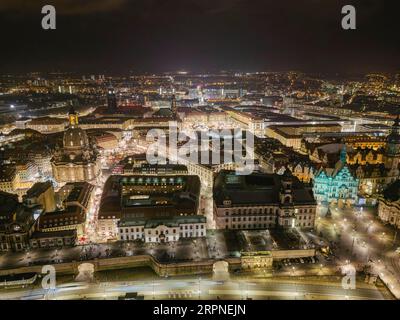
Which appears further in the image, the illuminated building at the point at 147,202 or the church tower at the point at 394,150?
the church tower at the point at 394,150

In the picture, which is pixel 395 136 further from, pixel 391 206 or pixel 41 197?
pixel 41 197

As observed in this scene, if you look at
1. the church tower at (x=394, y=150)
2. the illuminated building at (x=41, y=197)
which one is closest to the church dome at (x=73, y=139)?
the illuminated building at (x=41, y=197)

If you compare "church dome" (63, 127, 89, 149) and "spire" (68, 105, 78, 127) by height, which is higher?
"spire" (68, 105, 78, 127)

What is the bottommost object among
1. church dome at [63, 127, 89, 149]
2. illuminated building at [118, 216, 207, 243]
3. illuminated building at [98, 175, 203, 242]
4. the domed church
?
illuminated building at [118, 216, 207, 243]

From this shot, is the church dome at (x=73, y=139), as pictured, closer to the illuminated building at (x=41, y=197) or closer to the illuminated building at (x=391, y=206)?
the illuminated building at (x=41, y=197)

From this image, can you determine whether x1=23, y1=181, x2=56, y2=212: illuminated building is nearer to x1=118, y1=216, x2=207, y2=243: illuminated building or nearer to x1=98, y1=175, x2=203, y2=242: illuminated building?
x1=98, y1=175, x2=203, y2=242: illuminated building

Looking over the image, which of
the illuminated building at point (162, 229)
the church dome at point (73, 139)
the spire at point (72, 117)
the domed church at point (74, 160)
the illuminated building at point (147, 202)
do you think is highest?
the spire at point (72, 117)

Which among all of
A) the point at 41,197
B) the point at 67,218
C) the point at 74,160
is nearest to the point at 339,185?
the point at 67,218

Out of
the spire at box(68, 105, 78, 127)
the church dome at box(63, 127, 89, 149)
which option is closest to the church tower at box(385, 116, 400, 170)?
the church dome at box(63, 127, 89, 149)

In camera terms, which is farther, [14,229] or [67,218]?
[67,218]
